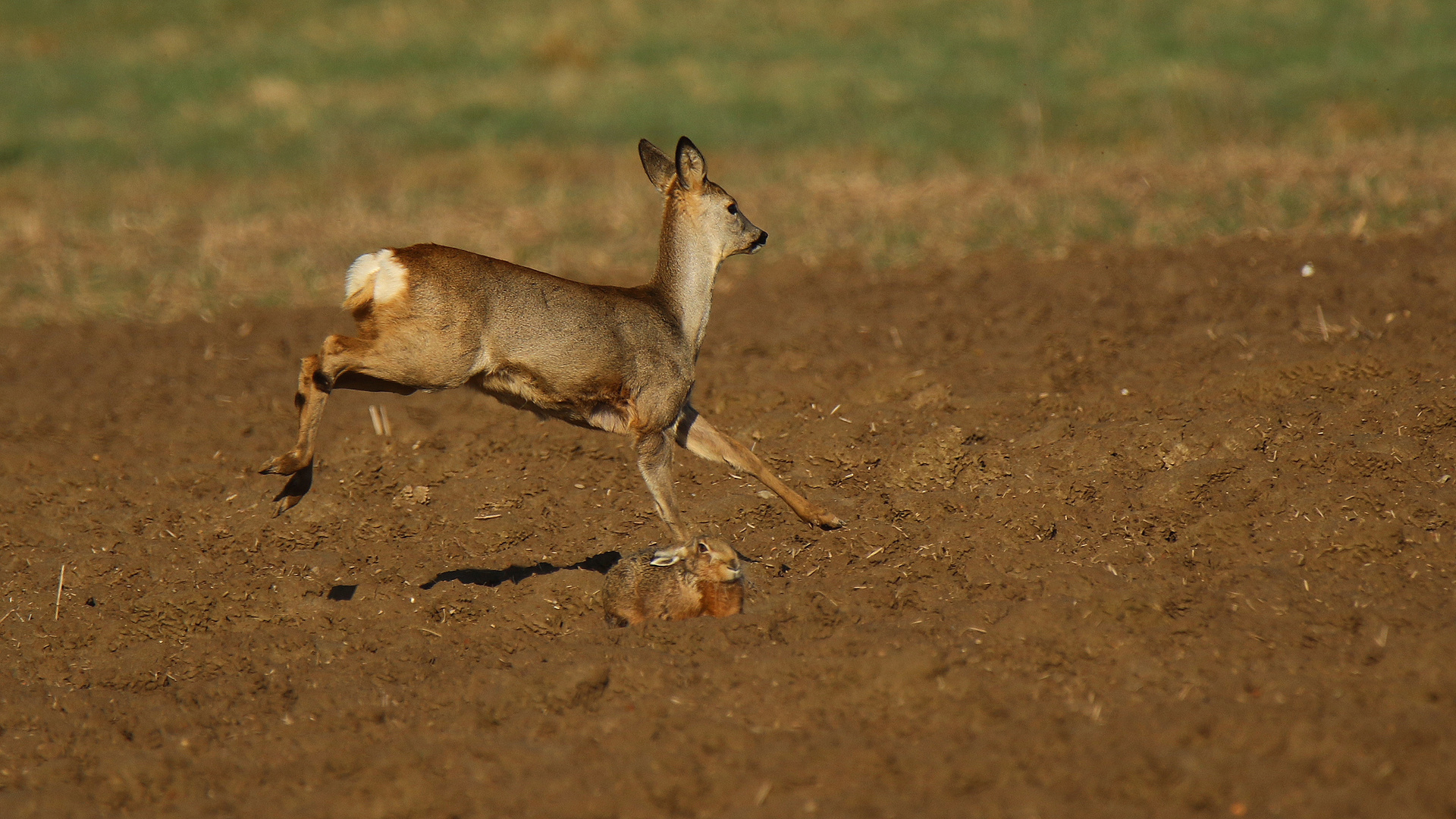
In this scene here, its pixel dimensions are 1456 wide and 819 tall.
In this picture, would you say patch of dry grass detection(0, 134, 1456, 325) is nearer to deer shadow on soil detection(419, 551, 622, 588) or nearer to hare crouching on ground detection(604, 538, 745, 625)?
deer shadow on soil detection(419, 551, 622, 588)

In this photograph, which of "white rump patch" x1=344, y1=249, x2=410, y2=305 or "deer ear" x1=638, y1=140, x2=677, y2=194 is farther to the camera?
"deer ear" x1=638, y1=140, x2=677, y2=194

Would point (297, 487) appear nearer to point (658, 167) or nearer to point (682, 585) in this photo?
point (682, 585)

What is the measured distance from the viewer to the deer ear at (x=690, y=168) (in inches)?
284

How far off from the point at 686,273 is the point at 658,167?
564 mm

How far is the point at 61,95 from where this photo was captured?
82.1ft

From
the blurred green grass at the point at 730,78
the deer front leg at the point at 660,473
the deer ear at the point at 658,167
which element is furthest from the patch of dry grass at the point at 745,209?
the deer front leg at the point at 660,473

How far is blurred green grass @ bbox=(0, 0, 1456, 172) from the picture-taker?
774 inches

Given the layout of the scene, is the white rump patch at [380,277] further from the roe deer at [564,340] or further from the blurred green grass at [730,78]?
the blurred green grass at [730,78]

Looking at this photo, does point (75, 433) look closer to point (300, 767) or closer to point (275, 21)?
point (300, 767)

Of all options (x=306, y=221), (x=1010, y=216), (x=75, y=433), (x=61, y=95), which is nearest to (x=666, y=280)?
(x=75, y=433)

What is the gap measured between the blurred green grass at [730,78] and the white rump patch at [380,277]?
448 inches

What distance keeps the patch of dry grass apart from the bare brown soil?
180 centimetres

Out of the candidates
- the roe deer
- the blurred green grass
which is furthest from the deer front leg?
the blurred green grass

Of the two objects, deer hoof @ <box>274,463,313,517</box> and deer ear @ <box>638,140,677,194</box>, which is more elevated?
deer ear @ <box>638,140,677,194</box>
